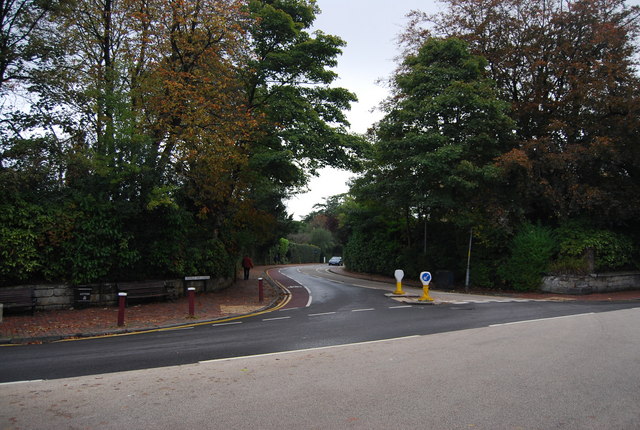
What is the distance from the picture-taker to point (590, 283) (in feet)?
65.5

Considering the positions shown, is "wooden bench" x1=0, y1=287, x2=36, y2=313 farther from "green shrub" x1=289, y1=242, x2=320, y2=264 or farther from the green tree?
"green shrub" x1=289, y1=242, x2=320, y2=264

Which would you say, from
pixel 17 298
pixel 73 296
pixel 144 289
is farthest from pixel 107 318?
pixel 144 289

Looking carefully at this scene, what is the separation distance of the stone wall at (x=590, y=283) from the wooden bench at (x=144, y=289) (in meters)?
17.0

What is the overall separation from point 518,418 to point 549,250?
60.5 ft

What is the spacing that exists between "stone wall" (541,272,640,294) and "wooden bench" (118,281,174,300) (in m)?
17.0

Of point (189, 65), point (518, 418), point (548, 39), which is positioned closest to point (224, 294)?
point (189, 65)

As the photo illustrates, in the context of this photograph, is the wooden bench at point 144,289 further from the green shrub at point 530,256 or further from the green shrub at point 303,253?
the green shrub at point 303,253

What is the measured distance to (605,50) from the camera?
20938 millimetres

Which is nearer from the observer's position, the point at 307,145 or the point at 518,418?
the point at 518,418

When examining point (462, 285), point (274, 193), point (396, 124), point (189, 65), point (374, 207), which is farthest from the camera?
point (274, 193)

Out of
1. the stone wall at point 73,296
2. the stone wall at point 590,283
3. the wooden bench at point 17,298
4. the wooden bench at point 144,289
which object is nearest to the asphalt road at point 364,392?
the wooden bench at point 17,298

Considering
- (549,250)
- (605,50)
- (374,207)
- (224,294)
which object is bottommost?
(224,294)

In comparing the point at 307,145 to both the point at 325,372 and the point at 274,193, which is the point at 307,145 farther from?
the point at 274,193

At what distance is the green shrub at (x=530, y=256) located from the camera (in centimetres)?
2061
